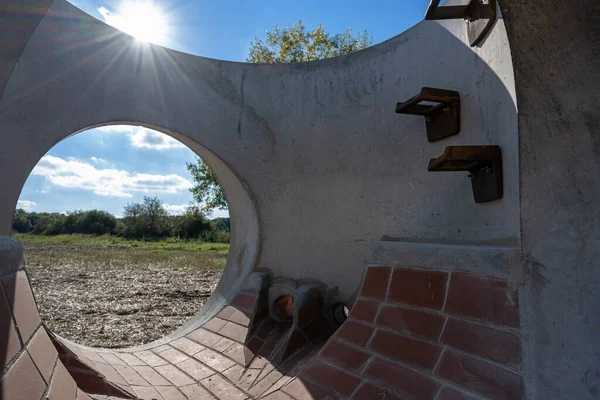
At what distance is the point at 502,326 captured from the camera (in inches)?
55.6

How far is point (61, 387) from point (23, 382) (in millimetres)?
190

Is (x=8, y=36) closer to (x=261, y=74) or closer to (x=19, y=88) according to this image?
(x=19, y=88)

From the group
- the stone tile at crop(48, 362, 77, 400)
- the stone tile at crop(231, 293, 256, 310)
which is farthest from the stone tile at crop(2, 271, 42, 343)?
the stone tile at crop(231, 293, 256, 310)

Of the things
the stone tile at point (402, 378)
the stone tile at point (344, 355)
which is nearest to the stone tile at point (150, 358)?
the stone tile at point (344, 355)

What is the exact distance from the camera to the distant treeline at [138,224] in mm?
24156

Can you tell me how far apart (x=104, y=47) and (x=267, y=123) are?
1.23 meters

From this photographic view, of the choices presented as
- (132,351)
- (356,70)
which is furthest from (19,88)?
(356,70)

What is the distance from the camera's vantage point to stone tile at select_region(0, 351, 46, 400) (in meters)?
0.75

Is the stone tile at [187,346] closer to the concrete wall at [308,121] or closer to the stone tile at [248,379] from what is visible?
the stone tile at [248,379]

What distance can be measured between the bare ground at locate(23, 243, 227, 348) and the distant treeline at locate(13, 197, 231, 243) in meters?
14.5

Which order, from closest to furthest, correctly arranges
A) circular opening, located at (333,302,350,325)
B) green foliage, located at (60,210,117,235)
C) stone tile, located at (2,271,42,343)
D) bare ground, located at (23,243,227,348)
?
stone tile, located at (2,271,42,343) < circular opening, located at (333,302,350,325) < bare ground, located at (23,243,227,348) < green foliage, located at (60,210,117,235)

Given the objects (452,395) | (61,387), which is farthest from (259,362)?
(61,387)

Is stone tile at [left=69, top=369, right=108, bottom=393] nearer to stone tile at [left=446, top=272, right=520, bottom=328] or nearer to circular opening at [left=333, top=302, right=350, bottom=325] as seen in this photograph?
circular opening at [left=333, top=302, right=350, bottom=325]

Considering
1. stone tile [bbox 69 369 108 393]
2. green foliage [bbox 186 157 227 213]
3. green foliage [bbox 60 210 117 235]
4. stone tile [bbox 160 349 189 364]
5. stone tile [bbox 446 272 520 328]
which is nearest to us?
stone tile [bbox 446 272 520 328]
